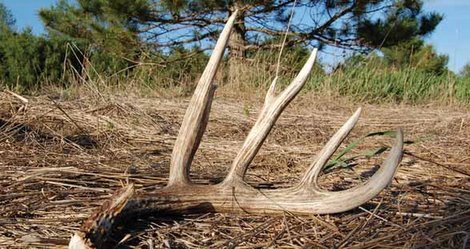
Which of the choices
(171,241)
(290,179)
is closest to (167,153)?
(290,179)

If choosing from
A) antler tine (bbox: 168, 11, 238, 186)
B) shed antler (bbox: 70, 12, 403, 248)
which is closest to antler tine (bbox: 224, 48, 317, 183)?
shed antler (bbox: 70, 12, 403, 248)

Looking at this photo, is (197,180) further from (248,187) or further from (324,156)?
(324,156)

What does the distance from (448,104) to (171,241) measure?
4.68 m

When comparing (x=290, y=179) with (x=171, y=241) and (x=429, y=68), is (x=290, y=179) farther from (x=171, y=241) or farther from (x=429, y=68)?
(x=429, y=68)

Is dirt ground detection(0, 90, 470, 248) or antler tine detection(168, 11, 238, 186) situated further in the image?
antler tine detection(168, 11, 238, 186)

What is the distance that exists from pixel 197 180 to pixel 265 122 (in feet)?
1.09

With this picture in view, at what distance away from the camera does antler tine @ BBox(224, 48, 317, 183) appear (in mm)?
1147

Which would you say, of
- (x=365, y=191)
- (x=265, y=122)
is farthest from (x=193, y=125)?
(x=365, y=191)

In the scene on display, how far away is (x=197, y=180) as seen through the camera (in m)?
1.39

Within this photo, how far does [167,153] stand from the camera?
1.99 meters

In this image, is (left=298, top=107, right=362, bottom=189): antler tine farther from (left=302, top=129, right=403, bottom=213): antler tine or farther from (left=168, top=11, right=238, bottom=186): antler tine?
(left=168, top=11, right=238, bottom=186): antler tine

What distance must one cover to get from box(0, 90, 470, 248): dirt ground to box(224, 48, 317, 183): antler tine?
0.38 ft

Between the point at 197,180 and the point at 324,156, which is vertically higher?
the point at 324,156

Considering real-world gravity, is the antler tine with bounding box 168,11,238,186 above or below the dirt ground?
above
